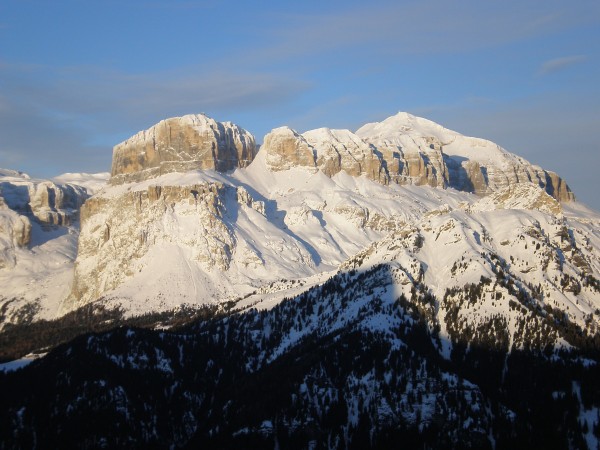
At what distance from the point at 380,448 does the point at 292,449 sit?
1752 centimetres

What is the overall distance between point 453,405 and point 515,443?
50.7 feet

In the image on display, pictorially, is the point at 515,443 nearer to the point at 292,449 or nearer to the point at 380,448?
the point at 380,448

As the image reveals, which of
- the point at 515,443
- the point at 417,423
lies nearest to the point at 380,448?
the point at 417,423

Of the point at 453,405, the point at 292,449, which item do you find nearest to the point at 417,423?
the point at 453,405

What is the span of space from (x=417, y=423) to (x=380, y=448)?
9026mm

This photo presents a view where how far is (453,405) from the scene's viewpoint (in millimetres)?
199750

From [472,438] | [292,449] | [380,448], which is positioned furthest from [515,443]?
[292,449]

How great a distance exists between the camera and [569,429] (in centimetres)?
19625

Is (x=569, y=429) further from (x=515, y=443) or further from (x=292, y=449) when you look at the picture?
(x=292, y=449)

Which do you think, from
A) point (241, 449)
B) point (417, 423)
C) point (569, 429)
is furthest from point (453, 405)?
point (241, 449)

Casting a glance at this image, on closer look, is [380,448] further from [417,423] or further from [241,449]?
[241,449]

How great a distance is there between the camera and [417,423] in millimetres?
199125

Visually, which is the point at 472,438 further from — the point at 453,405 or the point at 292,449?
the point at 292,449

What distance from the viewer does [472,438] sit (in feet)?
630
